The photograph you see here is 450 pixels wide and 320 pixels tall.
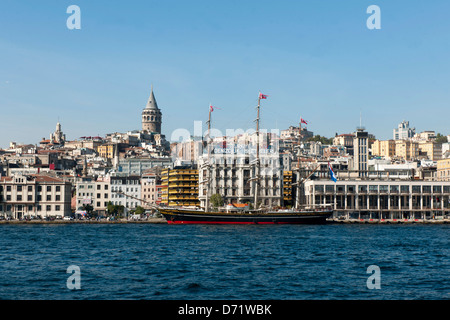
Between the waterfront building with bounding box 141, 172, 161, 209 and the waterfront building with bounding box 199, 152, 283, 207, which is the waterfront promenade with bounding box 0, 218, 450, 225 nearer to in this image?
the waterfront building with bounding box 199, 152, 283, 207

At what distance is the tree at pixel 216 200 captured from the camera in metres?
105

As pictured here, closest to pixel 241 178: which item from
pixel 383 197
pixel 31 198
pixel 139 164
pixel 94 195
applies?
pixel 383 197

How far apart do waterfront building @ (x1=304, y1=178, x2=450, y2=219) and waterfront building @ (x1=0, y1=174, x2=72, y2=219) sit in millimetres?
48655

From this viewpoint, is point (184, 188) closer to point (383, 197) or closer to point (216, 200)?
point (216, 200)

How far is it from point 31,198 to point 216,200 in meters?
36.2

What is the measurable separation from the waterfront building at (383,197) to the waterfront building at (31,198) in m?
48.7

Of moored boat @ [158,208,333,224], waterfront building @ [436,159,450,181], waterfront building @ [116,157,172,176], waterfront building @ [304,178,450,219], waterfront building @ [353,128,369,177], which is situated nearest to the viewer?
moored boat @ [158,208,333,224]

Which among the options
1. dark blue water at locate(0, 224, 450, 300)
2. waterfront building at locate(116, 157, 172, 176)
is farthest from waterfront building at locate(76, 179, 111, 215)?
dark blue water at locate(0, 224, 450, 300)

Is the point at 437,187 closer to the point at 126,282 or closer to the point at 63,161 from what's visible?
the point at 126,282

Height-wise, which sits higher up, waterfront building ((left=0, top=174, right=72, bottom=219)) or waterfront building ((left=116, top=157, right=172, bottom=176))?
waterfront building ((left=116, top=157, right=172, bottom=176))

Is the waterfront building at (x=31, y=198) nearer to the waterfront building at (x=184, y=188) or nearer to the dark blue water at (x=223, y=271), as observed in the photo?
the waterfront building at (x=184, y=188)

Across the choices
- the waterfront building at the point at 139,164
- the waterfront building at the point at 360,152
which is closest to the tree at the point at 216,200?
the waterfront building at the point at 360,152

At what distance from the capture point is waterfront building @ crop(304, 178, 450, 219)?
368ft

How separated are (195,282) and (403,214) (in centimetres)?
9470
